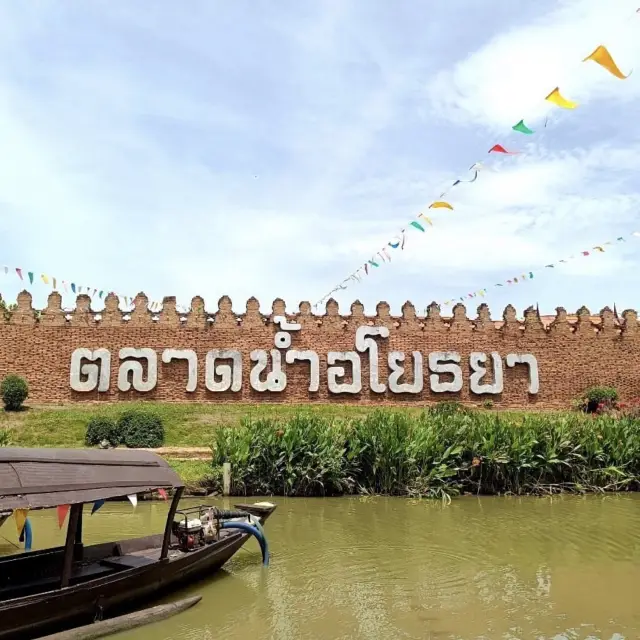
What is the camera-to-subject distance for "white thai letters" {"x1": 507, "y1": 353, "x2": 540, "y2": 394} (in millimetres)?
26609

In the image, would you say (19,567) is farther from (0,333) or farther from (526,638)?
(0,333)

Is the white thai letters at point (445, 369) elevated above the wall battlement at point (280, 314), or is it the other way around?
the wall battlement at point (280, 314)

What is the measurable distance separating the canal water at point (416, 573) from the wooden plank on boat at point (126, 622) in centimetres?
11

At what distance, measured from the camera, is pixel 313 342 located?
85.8ft

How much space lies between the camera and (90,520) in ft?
43.3

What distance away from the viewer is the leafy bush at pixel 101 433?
19531 millimetres

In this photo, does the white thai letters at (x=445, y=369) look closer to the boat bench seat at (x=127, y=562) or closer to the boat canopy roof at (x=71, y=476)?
the boat canopy roof at (x=71, y=476)

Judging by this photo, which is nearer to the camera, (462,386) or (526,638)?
(526,638)

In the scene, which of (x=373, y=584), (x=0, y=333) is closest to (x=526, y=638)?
(x=373, y=584)

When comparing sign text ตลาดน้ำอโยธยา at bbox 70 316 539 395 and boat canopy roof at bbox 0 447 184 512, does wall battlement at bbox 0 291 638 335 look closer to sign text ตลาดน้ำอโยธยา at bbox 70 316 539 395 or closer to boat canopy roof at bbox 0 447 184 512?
sign text ตลาดน้ำอโยธยา at bbox 70 316 539 395

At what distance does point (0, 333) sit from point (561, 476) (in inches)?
785

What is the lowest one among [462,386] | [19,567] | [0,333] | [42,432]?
[19,567]

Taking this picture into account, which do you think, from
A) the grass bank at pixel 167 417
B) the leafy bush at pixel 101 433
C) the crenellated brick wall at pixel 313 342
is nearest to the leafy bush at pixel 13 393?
the grass bank at pixel 167 417

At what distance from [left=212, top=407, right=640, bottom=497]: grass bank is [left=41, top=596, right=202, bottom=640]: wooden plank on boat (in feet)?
24.6
